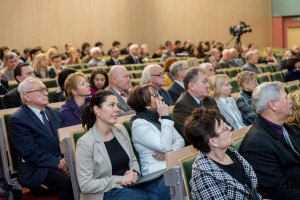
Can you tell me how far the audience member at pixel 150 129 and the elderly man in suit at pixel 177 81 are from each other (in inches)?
85.6

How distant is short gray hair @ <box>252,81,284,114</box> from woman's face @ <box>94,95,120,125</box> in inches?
39.1

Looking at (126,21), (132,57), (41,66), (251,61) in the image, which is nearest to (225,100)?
(41,66)

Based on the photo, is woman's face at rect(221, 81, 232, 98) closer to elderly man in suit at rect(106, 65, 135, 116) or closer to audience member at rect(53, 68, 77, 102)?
elderly man in suit at rect(106, 65, 135, 116)

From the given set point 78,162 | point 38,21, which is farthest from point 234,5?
point 78,162

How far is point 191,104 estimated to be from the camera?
4578mm

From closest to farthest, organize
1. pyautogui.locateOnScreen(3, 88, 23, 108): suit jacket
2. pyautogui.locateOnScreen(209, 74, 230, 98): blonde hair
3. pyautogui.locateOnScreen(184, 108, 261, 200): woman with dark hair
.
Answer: pyautogui.locateOnScreen(184, 108, 261, 200): woman with dark hair < pyautogui.locateOnScreen(209, 74, 230, 98): blonde hair < pyautogui.locateOnScreen(3, 88, 23, 108): suit jacket

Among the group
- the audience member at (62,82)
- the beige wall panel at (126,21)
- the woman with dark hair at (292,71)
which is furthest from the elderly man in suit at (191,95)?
the beige wall panel at (126,21)

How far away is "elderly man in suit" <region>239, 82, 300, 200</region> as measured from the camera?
10.3 ft

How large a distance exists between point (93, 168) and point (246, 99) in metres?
2.78

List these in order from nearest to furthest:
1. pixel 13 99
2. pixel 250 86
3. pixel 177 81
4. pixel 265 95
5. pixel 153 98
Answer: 1. pixel 265 95
2. pixel 153 98
3. pixel 13 99
4. pixel 250 86
5. pixel 177 81

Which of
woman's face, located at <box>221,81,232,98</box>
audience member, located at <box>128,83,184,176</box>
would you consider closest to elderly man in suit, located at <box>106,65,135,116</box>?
woman's face, located at <box>221,81,232,98</box>

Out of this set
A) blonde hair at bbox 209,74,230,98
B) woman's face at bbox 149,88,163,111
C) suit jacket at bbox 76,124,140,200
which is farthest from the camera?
blonde hair at bbox 209,74,230,98

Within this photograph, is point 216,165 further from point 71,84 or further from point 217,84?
point 217,84

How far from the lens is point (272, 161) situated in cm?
317
